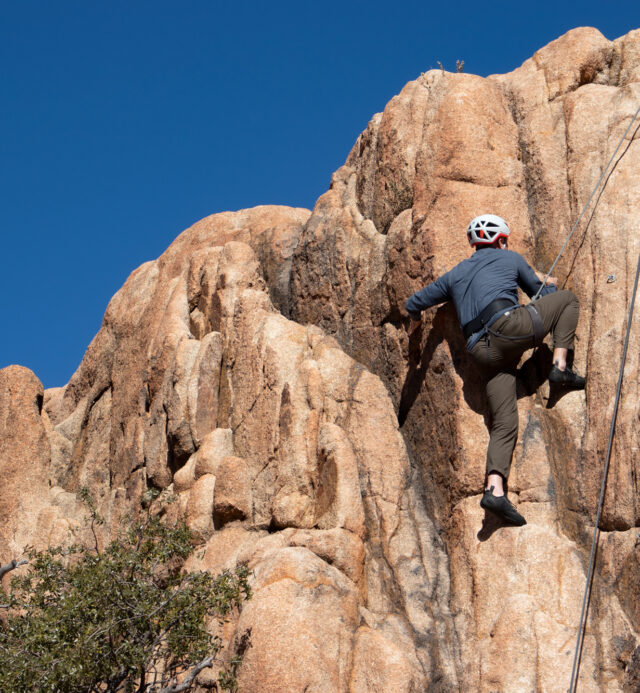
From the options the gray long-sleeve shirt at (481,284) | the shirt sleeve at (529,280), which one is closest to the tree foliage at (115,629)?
the gray long-sleeve shirt at (481,284)

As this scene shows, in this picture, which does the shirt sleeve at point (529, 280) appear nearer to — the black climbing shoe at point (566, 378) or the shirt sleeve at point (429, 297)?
the shirt sleeve at point (429, 297)

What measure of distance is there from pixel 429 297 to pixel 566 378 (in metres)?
2.37

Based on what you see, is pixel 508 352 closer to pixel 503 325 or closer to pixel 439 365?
pixel 503 325

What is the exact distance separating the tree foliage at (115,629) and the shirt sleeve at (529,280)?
586cm

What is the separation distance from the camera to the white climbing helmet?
1443cm

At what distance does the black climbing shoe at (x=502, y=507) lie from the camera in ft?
42.4

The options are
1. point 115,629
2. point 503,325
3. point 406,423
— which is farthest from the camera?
point 406,423

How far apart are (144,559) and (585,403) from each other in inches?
274

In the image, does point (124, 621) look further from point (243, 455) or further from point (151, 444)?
point (151, 444)

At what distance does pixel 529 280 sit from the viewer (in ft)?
46.8

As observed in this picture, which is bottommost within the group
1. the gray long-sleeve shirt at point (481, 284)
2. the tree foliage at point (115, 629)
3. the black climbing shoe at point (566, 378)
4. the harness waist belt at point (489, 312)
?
the tree foliage at point (115, 629)

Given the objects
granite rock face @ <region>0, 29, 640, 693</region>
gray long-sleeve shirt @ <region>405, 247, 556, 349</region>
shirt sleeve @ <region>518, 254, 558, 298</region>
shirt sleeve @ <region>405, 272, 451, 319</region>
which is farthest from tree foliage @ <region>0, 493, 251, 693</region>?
shirt sleeve @ <region>518, 254, 558, 298</region>

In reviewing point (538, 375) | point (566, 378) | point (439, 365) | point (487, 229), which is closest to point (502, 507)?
point (566, 378)

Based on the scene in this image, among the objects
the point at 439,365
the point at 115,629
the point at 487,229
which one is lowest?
the point at 115,629
